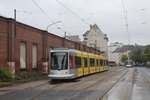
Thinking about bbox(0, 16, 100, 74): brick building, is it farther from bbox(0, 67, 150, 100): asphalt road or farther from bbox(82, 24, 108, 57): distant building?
bbox(82, 24, 108, 57): distant building

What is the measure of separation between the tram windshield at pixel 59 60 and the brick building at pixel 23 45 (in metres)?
5.04

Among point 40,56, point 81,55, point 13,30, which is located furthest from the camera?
point 40,56

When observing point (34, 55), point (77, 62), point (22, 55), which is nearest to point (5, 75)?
point (22, 55)

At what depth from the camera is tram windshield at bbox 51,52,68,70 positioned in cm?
2620

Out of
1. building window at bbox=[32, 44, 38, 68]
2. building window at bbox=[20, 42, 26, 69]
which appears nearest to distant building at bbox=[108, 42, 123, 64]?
building window at bbox=[32, 44, 38, 68]

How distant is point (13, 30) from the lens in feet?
99.1

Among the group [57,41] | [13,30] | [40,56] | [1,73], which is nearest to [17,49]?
[13,30]

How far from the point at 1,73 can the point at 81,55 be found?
931 cm

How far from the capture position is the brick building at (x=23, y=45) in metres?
29.1

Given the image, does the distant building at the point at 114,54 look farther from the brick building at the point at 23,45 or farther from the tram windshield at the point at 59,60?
the tram windshield at the point at 59,60

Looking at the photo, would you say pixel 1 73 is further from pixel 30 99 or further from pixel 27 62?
pixel 30 99

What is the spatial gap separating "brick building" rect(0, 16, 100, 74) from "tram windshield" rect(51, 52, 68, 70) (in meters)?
5.04

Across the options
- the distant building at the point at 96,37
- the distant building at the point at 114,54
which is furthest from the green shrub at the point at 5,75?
the distant building at the point at 114,54

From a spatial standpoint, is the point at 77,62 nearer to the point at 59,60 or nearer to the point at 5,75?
the point at 59,60
